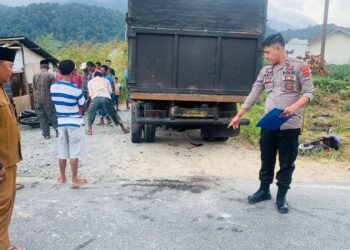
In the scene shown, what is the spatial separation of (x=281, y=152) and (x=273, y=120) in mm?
465

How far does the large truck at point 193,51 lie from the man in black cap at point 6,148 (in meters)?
3.54

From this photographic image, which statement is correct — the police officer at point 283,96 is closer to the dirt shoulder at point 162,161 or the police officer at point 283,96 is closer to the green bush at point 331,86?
the dirt shoulder at point 162,161

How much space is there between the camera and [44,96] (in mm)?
8242

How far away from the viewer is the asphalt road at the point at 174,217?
11.0ft

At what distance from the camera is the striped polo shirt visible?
4590 millimetres

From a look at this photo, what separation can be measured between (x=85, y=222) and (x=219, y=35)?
404 cm

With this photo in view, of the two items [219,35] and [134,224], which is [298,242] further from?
[219,35]

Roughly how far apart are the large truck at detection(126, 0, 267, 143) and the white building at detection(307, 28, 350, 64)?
4765 cm

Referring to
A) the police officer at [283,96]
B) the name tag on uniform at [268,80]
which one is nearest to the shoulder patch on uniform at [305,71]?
the police officer at [283,96]

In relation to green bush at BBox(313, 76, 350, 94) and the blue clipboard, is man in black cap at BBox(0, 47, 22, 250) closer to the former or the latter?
the blue clipboard

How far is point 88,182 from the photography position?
5004 mm

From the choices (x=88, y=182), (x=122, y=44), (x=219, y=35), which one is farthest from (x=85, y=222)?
(x=122, y=44)

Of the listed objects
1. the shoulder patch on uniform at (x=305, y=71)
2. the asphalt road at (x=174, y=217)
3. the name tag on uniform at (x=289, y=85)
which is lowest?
the asphalt road at (x=174, y=217)

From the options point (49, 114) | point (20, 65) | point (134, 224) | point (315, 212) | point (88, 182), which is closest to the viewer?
point (134, 224)
